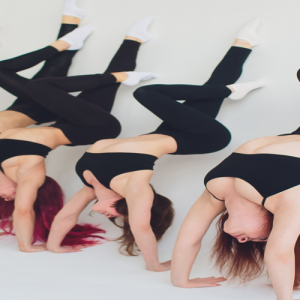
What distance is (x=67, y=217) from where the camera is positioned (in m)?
2.58

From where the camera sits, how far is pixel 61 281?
207 cm

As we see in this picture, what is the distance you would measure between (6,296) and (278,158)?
1576 millimetres

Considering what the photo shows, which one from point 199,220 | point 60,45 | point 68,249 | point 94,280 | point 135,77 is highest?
point 60,45

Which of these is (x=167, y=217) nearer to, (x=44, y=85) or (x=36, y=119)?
(x=44, y=85)

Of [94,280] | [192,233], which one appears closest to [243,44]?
[192,233]

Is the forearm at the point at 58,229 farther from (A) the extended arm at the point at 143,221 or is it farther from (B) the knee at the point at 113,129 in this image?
(B) the knee at the point at 113,129

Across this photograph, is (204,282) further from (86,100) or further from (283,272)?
(86,100)

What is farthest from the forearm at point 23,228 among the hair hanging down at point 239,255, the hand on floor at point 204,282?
the hair hanging down at point 239,255

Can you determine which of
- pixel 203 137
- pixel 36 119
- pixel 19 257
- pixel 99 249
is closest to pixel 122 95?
pixel 36 119

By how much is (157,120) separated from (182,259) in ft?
5.07

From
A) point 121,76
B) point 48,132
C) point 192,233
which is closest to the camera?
point 192,233

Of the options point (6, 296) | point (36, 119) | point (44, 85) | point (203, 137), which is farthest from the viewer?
point (36, 119)

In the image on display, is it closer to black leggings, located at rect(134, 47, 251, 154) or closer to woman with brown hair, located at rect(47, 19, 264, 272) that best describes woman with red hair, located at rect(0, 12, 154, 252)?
woman with brown hair, located at rect(47, 19, 264, 272)

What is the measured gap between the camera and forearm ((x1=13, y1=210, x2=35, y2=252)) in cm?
261
